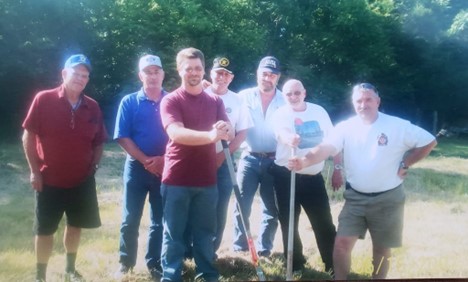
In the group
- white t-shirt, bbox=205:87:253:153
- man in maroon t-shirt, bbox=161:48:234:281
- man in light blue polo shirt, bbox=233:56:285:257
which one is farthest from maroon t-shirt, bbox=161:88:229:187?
man in light blue polo shirt, bbox=233:56:285:257

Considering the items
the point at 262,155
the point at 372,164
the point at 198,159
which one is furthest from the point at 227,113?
the point at 372,164

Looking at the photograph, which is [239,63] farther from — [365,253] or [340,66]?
[365,253]

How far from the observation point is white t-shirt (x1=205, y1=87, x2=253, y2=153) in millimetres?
2186

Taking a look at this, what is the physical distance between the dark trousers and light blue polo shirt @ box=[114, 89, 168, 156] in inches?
20.7

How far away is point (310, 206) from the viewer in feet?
7.20

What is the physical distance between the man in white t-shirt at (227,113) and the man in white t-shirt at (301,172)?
0.49 ft

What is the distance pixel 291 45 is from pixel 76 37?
87cm

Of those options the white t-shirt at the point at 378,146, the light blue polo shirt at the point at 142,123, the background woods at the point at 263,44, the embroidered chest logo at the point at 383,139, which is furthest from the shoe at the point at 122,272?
the embroidered chest logo at the point at 383,139

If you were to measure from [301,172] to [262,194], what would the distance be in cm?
34

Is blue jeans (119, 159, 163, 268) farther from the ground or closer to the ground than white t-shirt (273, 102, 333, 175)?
closer to the ground

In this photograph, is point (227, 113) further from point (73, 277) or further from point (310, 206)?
point (73, 277)

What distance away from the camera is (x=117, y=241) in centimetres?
215

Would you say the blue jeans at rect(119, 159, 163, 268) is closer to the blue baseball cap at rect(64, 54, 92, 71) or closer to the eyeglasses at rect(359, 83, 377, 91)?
the blue baseball cap at rect(64, 54, 92, 71)

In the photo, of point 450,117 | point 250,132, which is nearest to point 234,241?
point 250,132
